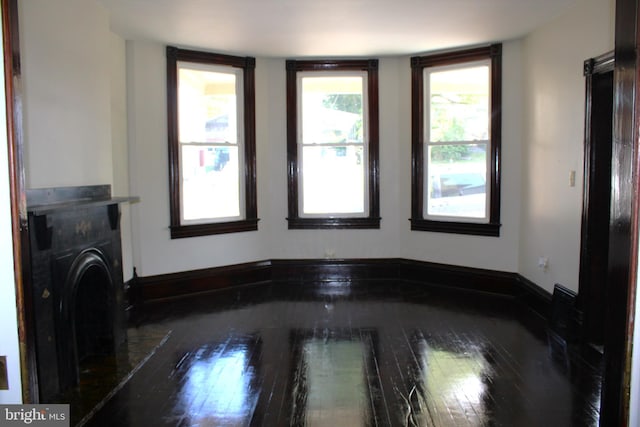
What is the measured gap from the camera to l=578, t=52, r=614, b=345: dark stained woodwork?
392cm

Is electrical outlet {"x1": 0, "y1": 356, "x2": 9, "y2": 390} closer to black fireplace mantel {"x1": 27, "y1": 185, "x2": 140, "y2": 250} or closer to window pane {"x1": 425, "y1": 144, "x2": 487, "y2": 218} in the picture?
black fireplace mantel {"x1": 27, "y1": 185, "x2": 140, "y2": 250}

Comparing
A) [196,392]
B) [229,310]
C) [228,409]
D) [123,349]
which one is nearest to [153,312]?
[229,310]

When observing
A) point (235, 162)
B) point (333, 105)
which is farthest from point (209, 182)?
point (333, 105)

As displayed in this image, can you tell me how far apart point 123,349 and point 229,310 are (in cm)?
132

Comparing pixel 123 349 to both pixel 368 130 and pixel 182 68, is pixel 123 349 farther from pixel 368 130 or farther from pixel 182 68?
pixel 368 130

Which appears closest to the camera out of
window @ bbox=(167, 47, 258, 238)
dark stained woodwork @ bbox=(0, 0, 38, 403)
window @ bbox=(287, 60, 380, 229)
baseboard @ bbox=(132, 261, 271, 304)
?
dark stained woodwork @ bbox=(0, 0, 38, 403)

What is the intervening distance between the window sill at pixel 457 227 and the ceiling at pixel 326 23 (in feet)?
6.43

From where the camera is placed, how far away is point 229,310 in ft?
17.0

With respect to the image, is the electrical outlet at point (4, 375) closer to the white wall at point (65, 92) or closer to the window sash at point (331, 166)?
the white wall at point (65, 92)

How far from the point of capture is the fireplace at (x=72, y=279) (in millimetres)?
2968

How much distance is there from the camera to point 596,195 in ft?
12.9

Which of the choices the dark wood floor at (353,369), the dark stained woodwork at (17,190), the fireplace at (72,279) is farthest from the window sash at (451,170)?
the dark stained woodwork at (17,190)

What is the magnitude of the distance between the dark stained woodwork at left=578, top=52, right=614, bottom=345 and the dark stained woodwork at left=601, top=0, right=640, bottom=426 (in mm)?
2445

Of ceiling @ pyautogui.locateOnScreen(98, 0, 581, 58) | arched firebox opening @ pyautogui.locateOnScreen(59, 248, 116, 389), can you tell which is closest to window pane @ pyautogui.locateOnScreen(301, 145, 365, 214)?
ceiling @ pyautogui.locateOnScreen(98, 0, 581, 58)
